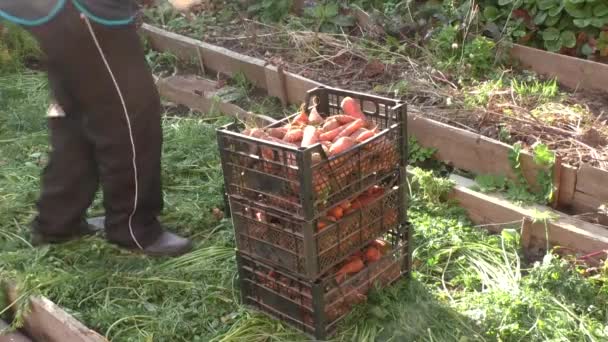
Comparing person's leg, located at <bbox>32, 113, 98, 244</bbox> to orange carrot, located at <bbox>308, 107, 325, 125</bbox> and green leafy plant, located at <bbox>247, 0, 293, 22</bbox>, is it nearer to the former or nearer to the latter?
orange carrot, located at <bbox>308, 107, 325, 125</bbox>

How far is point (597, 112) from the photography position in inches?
160

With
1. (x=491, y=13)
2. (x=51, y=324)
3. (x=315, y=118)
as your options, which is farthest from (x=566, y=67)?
(x=51, y=324)

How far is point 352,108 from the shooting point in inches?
113

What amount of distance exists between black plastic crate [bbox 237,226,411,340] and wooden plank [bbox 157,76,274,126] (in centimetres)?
199

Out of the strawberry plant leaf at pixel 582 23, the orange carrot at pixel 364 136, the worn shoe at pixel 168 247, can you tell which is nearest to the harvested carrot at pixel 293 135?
the orange carrot at pixel 364 136

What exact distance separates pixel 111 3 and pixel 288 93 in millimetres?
2142

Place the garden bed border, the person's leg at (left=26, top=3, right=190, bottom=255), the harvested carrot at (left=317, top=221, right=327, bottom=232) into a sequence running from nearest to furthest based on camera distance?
the harvested carrot at (left=317, top=221, right=327, bottom=232) < the person's leg at (left=26, top=3, right=190, bottom=255) < the garden bed border

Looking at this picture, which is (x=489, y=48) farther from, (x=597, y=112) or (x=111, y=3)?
(x=111, y=3)

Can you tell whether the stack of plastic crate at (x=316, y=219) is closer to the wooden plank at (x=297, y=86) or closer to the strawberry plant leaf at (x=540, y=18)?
the wooden plank at (x=297, y=86)

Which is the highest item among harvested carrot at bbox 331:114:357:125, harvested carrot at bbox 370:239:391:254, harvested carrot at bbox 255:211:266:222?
harvested carrot at bbox 331:114:357:125

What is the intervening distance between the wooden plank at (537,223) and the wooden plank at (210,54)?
2056 mm

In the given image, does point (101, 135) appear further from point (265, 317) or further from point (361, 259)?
point (361, 259)

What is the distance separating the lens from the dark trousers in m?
2.92

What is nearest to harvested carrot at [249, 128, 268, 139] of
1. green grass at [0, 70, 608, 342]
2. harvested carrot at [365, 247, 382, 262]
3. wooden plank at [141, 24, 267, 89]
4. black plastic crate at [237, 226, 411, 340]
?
black plastic crate at [237, 226, 411, 340]
